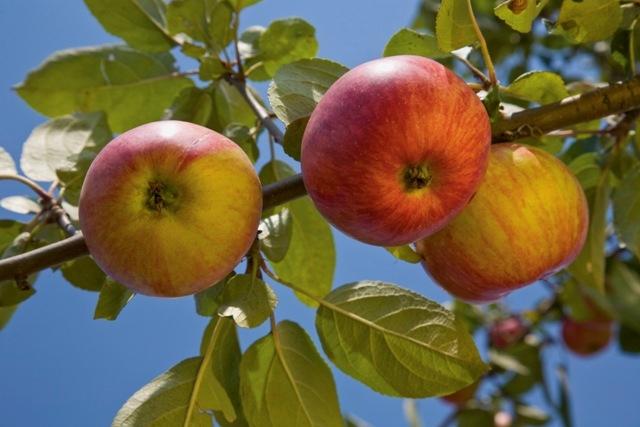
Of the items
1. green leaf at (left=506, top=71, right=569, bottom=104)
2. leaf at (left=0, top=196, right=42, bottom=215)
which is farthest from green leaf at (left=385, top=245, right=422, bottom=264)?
leaf at (left=0, top=196, right=42, bottom=215)

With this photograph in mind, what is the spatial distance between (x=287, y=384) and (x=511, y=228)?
0.38 metres

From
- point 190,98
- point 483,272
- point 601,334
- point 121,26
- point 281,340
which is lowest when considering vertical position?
point 601,334

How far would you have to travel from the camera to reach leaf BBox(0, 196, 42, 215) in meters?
1.31

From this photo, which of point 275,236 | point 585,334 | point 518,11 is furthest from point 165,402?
point 585,334

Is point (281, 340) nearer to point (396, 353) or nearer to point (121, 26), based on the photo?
point (396, 353)

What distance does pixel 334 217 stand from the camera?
0.90 m

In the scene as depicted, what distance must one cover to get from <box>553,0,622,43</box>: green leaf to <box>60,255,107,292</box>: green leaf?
804 mm

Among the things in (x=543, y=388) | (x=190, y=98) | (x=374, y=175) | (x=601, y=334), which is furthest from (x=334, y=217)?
(x=601, y=334)

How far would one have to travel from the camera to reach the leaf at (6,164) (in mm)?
1387

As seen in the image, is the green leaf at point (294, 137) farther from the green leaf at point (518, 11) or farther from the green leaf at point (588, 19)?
the green leaf at point (588, 19)

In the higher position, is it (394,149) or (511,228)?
(394,149)

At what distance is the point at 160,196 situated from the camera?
90 centimetres

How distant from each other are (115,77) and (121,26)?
10cm

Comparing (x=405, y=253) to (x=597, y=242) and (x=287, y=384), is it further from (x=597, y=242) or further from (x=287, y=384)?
(x=597, y=242)
